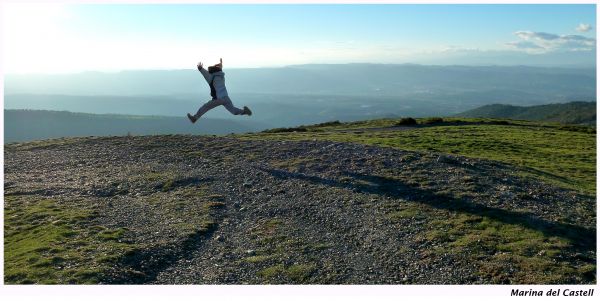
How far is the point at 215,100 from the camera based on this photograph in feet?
63.0

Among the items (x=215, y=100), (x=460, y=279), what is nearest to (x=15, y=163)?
(x=215, y=100)

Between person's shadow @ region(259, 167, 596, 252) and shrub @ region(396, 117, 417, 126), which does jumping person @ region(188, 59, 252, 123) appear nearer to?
person's shadow @ region(259, 167, 596, 252)

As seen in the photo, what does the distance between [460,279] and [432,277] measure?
0.55 m

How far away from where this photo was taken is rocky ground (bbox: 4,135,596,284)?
35.9ft

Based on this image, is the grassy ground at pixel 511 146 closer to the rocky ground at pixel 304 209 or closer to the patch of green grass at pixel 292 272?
the rocky ground at pixel 304 209

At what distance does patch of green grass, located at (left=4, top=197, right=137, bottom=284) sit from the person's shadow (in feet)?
23.4

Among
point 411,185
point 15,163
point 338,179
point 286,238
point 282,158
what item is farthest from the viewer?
point 15,163

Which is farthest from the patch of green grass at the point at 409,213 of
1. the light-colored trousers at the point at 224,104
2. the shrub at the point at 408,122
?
the shrub at the point at 408,122

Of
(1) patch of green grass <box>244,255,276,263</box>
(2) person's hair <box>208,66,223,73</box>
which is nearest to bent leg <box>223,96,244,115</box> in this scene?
(2) person's hair <box>208,66,223,73</box>

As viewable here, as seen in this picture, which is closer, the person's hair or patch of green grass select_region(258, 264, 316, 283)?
patch of green grass select_region(258, 264, 316, 283)

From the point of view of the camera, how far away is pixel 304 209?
50.0ft

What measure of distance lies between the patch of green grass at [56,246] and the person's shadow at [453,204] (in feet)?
23.4

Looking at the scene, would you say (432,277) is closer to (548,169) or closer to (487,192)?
(487,192)

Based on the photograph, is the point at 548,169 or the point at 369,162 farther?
the point at 548,169
